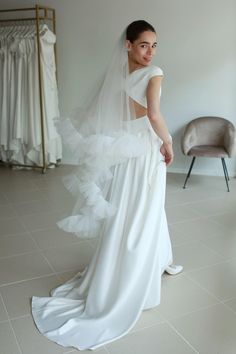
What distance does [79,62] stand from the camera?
5242mm

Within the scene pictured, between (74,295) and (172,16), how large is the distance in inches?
143

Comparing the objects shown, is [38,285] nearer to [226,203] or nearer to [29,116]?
[226,203]

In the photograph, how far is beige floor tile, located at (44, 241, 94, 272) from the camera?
2.77 meters

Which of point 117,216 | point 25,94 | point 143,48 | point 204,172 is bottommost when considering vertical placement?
point 204,172

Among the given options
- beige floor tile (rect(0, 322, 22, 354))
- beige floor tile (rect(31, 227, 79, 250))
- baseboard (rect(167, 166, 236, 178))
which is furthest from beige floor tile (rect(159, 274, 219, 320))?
baseboard (rect(167, 166, 236, 178))

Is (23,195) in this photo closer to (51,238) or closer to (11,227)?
(11,227)

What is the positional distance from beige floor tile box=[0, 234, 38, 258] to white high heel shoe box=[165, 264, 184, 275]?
1027 mm

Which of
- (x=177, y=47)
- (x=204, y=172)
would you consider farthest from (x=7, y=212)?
(x=177, y=47)

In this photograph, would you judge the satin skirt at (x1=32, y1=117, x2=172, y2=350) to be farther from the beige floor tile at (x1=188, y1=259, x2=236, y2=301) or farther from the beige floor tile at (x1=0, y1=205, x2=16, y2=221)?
the beige floor tile at (x1=0, y1=205, x2=16, y2=221)

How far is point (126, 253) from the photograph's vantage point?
206cm

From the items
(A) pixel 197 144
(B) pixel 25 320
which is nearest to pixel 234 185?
(A) pixel 197 144

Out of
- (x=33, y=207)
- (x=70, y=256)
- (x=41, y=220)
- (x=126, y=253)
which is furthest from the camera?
(x=33, y=207)

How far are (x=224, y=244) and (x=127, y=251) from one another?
4.32ft

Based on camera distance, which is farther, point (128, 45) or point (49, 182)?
point (49, 182)
